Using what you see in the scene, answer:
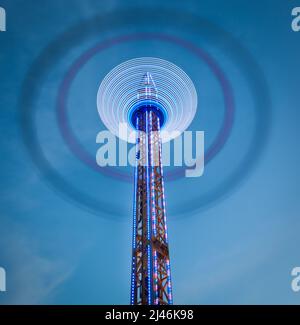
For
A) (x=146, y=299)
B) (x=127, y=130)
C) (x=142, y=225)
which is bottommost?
(x=146, y=299)

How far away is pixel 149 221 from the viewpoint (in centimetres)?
2398

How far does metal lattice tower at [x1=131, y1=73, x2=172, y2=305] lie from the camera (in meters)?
21.9

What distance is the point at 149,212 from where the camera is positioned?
79.9ft

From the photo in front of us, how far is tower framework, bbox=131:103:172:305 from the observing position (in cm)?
2183

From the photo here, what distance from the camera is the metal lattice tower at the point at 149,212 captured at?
21.9m

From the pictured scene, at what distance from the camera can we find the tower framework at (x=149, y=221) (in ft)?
71.6

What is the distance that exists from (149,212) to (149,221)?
2.02ft
